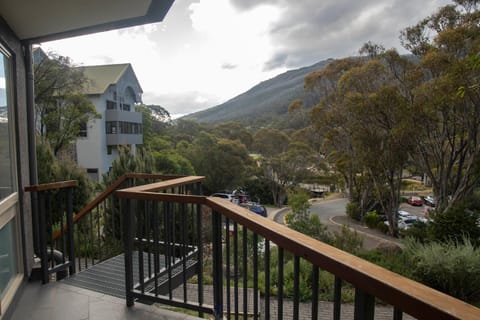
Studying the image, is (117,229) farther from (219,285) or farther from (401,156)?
(401,156)

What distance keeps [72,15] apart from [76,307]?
2332 millimetres

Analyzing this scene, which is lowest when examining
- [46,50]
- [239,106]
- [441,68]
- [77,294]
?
[77,294]

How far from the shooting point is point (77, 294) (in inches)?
98.2

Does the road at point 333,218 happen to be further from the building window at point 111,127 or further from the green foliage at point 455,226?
the building window at point 111,127

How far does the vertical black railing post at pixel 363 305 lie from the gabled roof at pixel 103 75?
18090 millimetres

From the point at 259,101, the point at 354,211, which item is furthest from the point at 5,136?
the point at 259,101

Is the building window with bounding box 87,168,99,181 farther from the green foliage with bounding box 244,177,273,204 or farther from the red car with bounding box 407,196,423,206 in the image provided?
the red car with bounding box 407,196,423,206

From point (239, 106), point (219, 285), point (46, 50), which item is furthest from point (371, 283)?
point (239, 106)

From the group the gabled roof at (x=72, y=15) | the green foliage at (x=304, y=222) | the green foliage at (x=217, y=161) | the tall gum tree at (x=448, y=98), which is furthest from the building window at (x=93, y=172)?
the tall gum tree at (x=448, y=98)

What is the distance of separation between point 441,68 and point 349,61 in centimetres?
577

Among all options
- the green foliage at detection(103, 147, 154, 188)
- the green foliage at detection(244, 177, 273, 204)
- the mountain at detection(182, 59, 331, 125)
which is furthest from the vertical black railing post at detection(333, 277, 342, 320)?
the mountain at detection(182, 59, 331, 125)

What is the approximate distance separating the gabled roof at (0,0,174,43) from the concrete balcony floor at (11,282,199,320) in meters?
2.24

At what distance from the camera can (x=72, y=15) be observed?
8.10ft

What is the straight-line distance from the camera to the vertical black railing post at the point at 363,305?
0.80m
